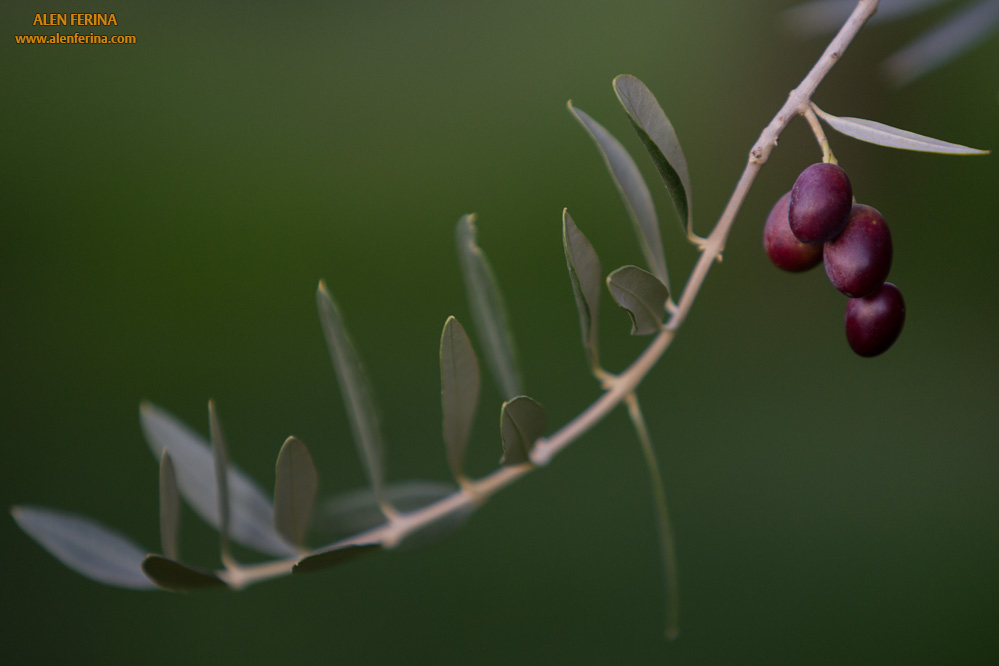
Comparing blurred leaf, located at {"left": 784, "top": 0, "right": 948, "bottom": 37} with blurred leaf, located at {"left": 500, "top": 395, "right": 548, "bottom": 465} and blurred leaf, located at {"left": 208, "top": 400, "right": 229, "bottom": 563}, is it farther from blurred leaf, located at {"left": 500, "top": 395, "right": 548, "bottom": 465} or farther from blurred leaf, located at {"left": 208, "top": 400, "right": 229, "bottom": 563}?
blurred leaf, located at {"left": 208, "top": 400, "right": 229, "bottom": 563}

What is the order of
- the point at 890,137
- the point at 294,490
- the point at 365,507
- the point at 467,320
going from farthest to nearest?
the point at 467,320
the point at 365,507
the point at 294,490
the point at 890,137

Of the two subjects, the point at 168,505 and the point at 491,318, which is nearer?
the point at 168,505

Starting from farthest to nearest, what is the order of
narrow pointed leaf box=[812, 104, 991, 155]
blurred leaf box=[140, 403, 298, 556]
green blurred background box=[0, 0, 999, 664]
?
1. green blurred background box=[0, 0, 999, 664]
2. blurred leaf box=[140, 403, 298, 556]
3. narrow pointed leaf box=[812, 104, 991, 155]

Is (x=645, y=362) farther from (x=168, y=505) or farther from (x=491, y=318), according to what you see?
(x=168, y=505)

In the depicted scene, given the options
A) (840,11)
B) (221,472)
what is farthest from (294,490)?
(840,11)

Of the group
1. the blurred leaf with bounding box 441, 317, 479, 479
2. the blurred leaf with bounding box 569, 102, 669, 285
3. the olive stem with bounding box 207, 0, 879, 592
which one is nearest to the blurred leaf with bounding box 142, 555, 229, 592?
the olive stem with bounding box 207, 0, 879, 592

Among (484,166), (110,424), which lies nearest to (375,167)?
(484,166)
